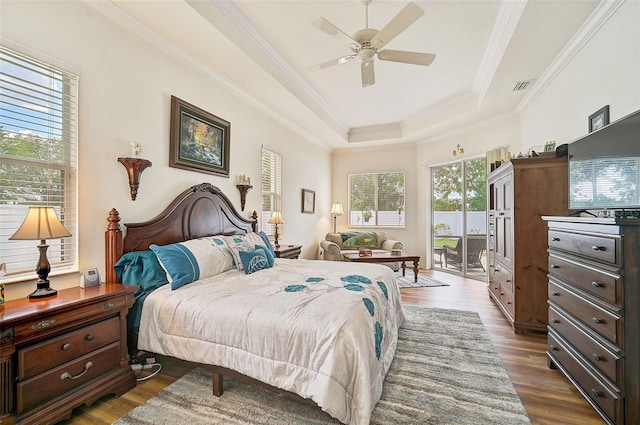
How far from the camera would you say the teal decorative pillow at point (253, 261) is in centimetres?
275

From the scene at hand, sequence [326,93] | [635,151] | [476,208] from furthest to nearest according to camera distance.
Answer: [476,208]
[326,93]
[635,151]

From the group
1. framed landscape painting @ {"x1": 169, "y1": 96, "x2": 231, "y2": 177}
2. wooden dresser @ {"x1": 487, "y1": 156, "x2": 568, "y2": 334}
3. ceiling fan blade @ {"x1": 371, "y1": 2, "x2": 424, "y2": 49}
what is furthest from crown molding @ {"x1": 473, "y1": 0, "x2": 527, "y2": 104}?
framed landscape painting @ {"x1": 169, "y1": 96, "x2": 231, "y2": 177}

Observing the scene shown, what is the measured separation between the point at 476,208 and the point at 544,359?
138 inches

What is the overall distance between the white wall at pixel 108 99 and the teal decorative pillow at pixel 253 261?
946 mm

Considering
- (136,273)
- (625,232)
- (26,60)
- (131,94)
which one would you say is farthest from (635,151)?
(26,60)

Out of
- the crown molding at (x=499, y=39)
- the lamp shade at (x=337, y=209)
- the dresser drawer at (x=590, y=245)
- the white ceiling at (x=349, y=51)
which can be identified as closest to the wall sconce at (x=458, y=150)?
the white ceiling at (x=349, y=51)

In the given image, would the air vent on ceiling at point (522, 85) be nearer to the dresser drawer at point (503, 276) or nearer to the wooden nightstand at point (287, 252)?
the dresser drawer at point (503, 276)

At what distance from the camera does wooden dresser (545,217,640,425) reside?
1442mm

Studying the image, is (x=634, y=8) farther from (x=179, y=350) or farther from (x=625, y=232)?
(x=179, y=350)

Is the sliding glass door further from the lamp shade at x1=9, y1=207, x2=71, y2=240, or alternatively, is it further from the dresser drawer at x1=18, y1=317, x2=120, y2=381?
the lamp shade at x1=9, y1=207, x2=71, y2=240

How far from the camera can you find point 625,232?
146cm

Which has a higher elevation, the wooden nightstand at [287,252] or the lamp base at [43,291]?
the lamp base at [43,291]

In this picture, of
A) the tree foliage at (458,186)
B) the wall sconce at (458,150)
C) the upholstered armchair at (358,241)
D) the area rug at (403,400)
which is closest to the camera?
the area rug at (403,400)

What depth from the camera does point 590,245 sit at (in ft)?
5.60
